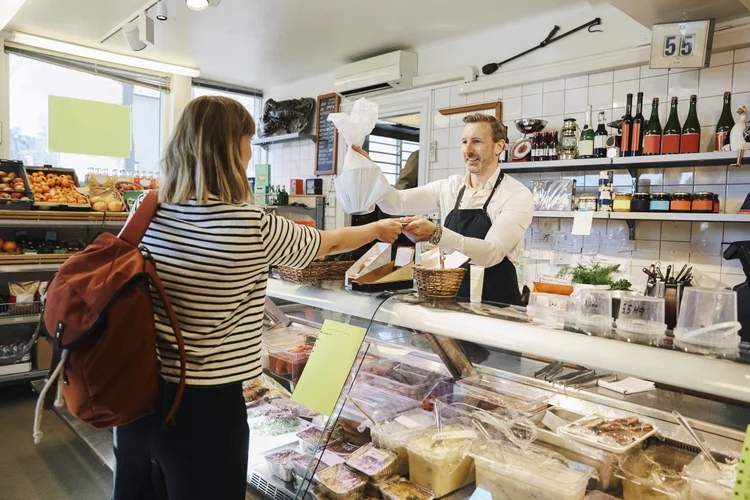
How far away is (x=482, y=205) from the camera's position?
2.67m

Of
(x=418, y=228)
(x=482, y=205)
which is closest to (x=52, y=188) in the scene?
(x=482, y=205)

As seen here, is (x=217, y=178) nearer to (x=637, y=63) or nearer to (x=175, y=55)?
(x=637, y=63)

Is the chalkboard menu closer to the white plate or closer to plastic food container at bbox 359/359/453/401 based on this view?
plastic food container at bbox 359/359/453/401

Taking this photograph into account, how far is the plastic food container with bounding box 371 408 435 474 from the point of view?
5.20ft

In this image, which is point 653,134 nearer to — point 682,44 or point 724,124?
point 724,124

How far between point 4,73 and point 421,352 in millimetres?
5498

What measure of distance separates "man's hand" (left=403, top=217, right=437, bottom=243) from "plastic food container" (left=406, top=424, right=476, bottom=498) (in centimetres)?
67

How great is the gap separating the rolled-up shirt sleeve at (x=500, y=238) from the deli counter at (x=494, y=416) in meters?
0.44

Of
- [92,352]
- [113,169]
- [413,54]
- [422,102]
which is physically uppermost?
[413,54]

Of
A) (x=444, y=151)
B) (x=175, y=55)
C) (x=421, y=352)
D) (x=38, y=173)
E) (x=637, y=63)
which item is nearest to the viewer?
(x=421, y=352)

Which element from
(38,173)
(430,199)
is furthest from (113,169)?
(430,199)

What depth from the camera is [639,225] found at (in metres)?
3.82

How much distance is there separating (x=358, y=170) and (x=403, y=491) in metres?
1.13

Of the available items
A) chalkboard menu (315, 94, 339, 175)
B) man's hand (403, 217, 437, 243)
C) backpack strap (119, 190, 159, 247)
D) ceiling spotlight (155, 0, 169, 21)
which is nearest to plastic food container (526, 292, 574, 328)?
man's hand (403, 217, 437, 243)
